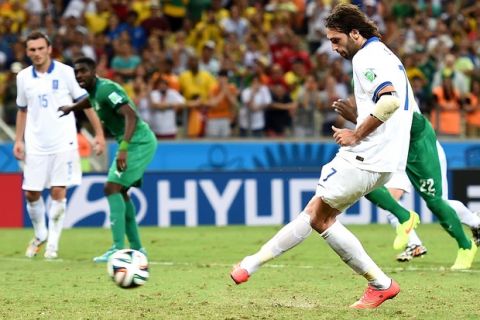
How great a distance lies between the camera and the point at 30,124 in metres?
12.6

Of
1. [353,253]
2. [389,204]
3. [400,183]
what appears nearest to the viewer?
[353,253]

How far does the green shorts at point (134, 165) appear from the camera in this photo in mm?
11430

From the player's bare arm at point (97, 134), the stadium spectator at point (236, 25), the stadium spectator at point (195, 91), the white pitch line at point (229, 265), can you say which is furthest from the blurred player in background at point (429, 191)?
the stadium spectator at point (236, 25)

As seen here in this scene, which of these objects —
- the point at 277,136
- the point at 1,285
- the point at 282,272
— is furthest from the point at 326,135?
the point at 1,285

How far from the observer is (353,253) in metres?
7.98

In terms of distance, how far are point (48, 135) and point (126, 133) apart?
165 cm

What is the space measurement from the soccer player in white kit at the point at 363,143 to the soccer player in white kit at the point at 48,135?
4.90m

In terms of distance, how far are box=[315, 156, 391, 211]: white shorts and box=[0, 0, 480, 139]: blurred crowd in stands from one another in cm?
1136

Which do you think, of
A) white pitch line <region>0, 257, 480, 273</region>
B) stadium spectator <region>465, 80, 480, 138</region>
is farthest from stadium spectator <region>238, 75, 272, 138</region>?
white pitch line <region>0, 257, 480, 273</region>

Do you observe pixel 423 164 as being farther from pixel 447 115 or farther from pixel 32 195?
pixel 447 115

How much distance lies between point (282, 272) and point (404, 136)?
3.18 m

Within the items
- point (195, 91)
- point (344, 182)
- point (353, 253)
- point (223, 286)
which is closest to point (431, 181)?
point (223, 286)

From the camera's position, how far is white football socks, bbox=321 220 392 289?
7.98 metres

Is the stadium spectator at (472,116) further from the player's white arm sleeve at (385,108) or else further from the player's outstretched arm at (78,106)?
the player's white arm sleeve at (385,108)
